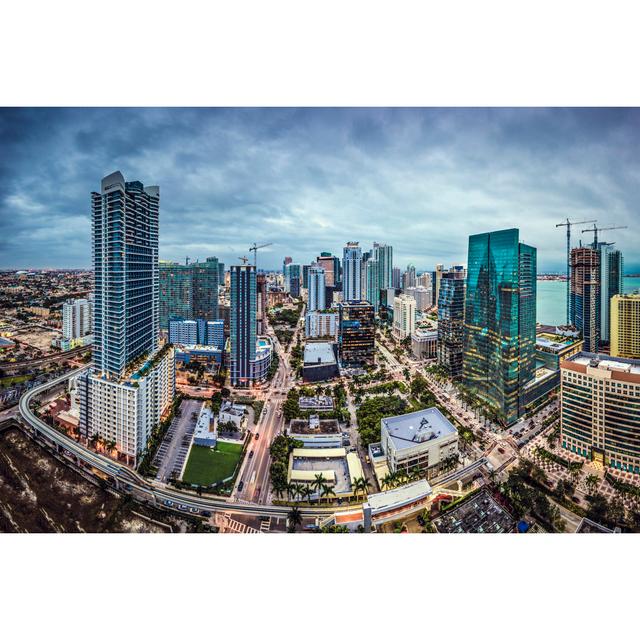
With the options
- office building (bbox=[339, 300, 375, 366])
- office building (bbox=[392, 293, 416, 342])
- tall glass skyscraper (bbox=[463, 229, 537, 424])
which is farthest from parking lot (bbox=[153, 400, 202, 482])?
office building (bbox=[392, 293, 416, 342])

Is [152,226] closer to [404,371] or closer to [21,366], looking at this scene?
[21,366]

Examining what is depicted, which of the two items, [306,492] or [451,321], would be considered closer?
[306,492]

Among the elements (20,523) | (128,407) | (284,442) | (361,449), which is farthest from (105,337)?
(361,449)

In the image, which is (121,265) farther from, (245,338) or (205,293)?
(205,293)

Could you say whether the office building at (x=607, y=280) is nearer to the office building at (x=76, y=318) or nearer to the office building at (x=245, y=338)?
the office building at (x=245, y=338)

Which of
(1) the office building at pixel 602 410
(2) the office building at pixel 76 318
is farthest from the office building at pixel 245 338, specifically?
(1) the office building at pixel 602 410

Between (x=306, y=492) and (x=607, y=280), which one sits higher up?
(x=607, y=280)

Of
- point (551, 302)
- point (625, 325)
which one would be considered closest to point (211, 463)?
point (551, 302)
